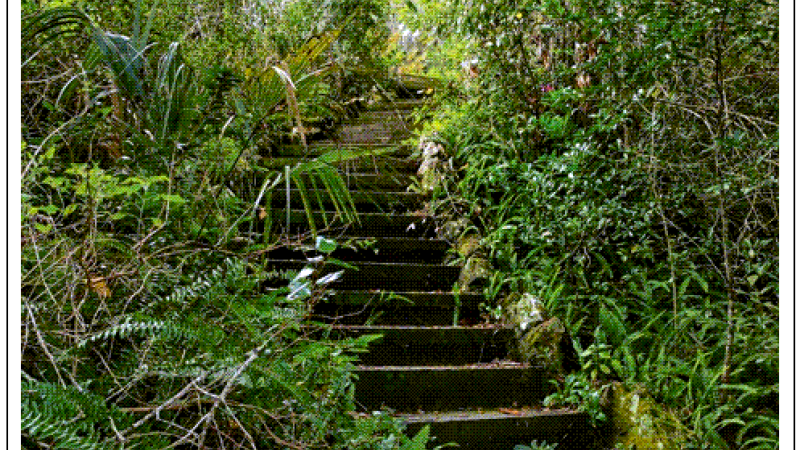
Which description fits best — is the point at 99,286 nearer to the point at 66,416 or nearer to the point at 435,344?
the point at 66,416

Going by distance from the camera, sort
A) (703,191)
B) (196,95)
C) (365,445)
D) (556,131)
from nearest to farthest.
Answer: (365,445) < (196,95) < (703,191) < (556,131)

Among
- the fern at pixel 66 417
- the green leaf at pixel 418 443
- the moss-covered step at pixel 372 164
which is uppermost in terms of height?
the fern at pixel 66 417

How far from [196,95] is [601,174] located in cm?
195

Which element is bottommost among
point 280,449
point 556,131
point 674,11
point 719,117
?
point 280,449

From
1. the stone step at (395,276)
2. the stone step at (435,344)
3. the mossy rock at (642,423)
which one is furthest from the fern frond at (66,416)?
the stone step at (395,276)

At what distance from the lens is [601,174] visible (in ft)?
9.73

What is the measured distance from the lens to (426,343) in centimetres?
287

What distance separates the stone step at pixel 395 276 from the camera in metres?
3.27

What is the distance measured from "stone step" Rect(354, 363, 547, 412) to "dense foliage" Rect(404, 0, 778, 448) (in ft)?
0.93

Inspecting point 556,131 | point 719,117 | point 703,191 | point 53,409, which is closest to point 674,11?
point 719,117

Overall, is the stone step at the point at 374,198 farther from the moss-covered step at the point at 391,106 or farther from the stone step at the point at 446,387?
the moss-covered step at the point at 391,106

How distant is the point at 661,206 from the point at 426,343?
122cm

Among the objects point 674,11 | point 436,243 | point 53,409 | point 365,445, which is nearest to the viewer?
point 53,409

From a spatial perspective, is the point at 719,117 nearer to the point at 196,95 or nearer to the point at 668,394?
the point at 668,394
